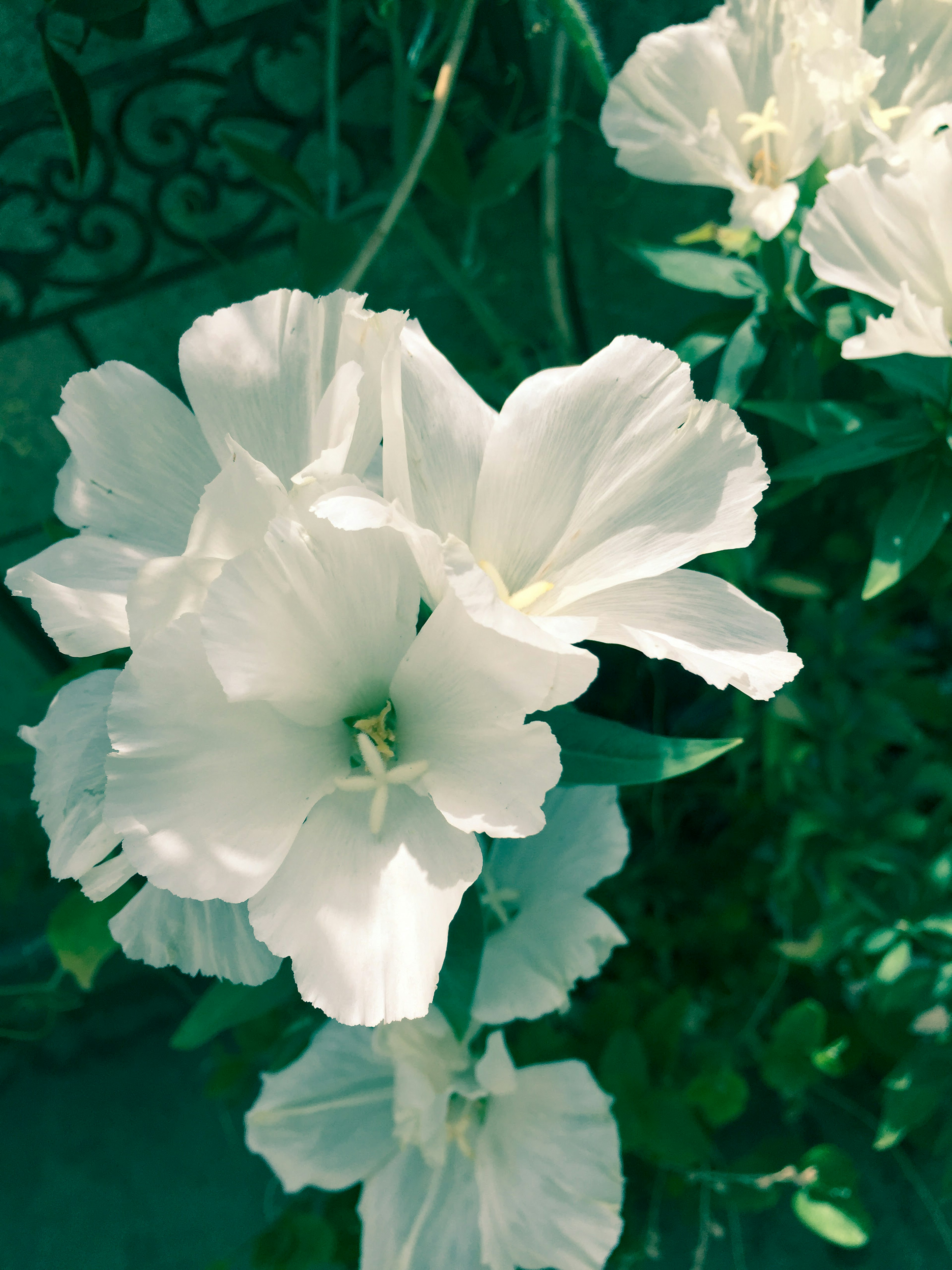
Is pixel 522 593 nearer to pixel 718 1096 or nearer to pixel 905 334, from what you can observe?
pixel 905 334

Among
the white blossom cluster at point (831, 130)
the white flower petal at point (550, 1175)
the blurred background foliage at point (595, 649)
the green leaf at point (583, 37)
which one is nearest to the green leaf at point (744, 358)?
the blurred background foliage at point (595, 649)

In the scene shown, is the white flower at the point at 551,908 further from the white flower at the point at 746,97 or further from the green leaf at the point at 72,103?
the green leaf at the point at 72,103

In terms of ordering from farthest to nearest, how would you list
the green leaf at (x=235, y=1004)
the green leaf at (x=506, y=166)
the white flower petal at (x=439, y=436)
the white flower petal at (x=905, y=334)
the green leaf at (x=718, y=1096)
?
the green leaf at (x=718, y=1096) → the green leaf at (x=506, y=166) → the green leaf at (x=235, y=1004) → the white flower petal at (x=905, y=334) → the white flower petal at (x=439, y=436)

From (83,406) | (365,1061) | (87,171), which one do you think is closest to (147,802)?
(83,406)

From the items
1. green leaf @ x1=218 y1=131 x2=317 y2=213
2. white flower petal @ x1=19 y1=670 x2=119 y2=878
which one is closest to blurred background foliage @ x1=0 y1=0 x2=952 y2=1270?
green leaf @ x1=218 y1=131 x2=317 y2=213

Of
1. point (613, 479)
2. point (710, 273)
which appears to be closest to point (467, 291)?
point (710, 273)

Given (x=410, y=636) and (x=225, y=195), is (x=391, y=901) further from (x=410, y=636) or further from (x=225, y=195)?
(x=225, y=195)

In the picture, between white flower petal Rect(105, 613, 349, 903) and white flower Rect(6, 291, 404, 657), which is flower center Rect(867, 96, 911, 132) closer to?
white flower Rect(6, 291, 404, 657)
